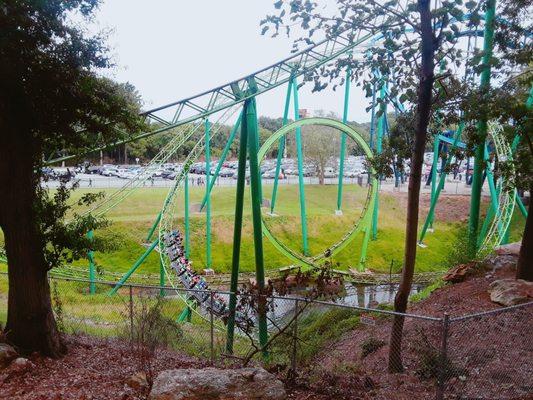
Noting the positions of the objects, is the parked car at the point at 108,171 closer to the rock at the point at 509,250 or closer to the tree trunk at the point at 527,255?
the rock at the point at 509,250

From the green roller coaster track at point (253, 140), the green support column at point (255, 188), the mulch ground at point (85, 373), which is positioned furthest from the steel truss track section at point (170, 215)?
the mulch ground at point (85, 373)

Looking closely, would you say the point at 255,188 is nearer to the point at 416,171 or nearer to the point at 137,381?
the point at 416,171

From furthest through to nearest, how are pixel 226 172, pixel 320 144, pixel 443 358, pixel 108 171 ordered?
pixel 226 172 < pixel 108 171 < pixel 320 144 < pixel 443 358

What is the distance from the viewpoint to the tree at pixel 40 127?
6.08 meters

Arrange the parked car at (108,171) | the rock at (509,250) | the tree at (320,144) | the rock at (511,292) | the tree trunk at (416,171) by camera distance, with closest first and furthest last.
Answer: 1. the tree trunk at (416,171)
2. the rock at (511,292)
3. the rock at (509,250)
4. the tree at (320,144)
5. the parked car at (108,171)

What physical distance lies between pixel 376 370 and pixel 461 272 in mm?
5514

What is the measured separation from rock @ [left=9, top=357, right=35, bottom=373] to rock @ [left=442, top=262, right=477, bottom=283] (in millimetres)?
8903

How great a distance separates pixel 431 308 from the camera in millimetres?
9922

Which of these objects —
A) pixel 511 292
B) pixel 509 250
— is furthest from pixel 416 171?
pixel 509 250

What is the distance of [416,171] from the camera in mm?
5941

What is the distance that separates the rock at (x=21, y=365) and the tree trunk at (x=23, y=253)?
2.17 ft

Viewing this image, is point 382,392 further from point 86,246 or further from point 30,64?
point 30,64

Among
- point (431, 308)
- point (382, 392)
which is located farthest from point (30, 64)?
point (431, 308)

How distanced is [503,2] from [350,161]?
53.7 metres
